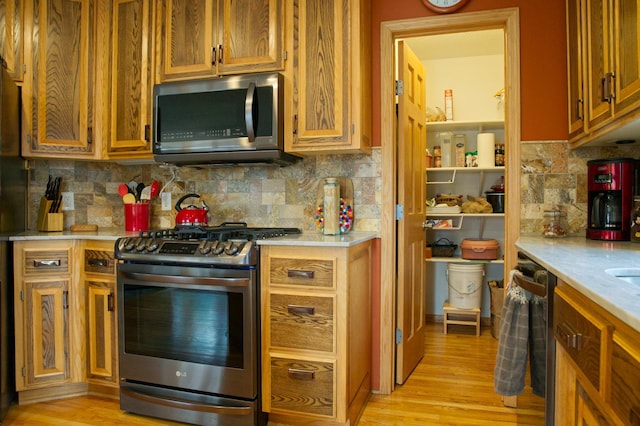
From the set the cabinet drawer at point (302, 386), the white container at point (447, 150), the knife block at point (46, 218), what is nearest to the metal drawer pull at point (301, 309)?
the cabinet drawer at point (302, 386)

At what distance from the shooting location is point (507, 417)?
2195mm

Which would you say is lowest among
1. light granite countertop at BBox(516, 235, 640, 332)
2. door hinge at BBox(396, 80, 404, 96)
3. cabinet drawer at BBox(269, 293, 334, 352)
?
cabinet drawer at BBox(269, 293, 334, 352)

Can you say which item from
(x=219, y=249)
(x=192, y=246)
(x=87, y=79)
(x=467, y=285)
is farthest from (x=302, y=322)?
(x=467, y=285)

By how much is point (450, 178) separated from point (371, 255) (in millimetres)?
1839

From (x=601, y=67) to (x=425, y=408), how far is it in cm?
186

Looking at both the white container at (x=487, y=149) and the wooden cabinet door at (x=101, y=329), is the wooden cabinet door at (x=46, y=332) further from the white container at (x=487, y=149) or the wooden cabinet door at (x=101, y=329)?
the white container at (x=487, y=149)

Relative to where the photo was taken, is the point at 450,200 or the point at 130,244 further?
the point at 450,200

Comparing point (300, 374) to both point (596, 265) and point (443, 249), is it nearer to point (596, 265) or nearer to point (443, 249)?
point (596, 265)

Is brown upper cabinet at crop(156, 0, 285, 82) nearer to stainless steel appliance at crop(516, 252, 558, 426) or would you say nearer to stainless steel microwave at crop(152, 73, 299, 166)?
Result: stainless steel microwave at crop(152, 73, 299, 166)

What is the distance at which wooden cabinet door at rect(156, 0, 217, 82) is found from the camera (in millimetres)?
2430

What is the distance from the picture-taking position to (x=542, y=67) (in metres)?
2.26

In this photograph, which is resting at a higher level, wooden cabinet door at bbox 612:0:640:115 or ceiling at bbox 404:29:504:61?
ceiling at bbox 404:29:504:61

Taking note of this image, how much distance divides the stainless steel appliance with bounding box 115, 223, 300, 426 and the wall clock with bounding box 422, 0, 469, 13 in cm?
157

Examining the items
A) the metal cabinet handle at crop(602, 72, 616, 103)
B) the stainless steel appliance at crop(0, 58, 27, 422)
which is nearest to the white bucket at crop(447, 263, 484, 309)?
the metal cabinet handle at crop(602, 72, 616, 103)
